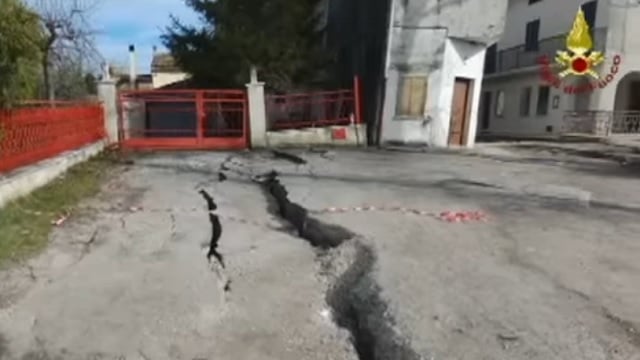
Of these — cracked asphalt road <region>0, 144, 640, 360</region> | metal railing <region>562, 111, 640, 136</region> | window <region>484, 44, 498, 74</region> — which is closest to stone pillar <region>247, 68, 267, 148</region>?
cracked asphalt road <region>0, 144, 640, 360</region>

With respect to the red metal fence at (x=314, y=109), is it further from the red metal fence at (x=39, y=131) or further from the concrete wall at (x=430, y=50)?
the red metal fence at (x=39, y=131)

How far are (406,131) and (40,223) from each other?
14.3 metres

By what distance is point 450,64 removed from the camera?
2258 cm

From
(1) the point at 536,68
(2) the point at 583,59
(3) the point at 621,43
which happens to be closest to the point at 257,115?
(2) the point at 583,59

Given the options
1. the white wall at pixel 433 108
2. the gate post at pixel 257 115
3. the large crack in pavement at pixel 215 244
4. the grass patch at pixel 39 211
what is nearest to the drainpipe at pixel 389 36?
the white wall at pixel 433 108

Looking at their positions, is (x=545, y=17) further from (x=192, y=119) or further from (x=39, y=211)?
(x=39, y=211)

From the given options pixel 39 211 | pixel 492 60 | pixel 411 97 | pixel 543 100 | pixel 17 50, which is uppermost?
pixel 492 60

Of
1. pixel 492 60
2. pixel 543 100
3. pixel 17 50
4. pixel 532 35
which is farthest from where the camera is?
pixel 492 60

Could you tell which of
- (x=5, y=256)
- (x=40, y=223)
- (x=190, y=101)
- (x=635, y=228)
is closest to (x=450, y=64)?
(x=190, y=101)

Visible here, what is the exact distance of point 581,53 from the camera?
32656mm

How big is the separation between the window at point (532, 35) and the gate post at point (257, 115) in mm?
21653

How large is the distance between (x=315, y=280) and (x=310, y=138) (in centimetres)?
1512

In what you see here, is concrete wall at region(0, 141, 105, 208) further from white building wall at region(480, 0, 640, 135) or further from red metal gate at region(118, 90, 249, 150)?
white building wall at region(480, 0, 640, 135)

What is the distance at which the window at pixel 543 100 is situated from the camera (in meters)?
37.8
